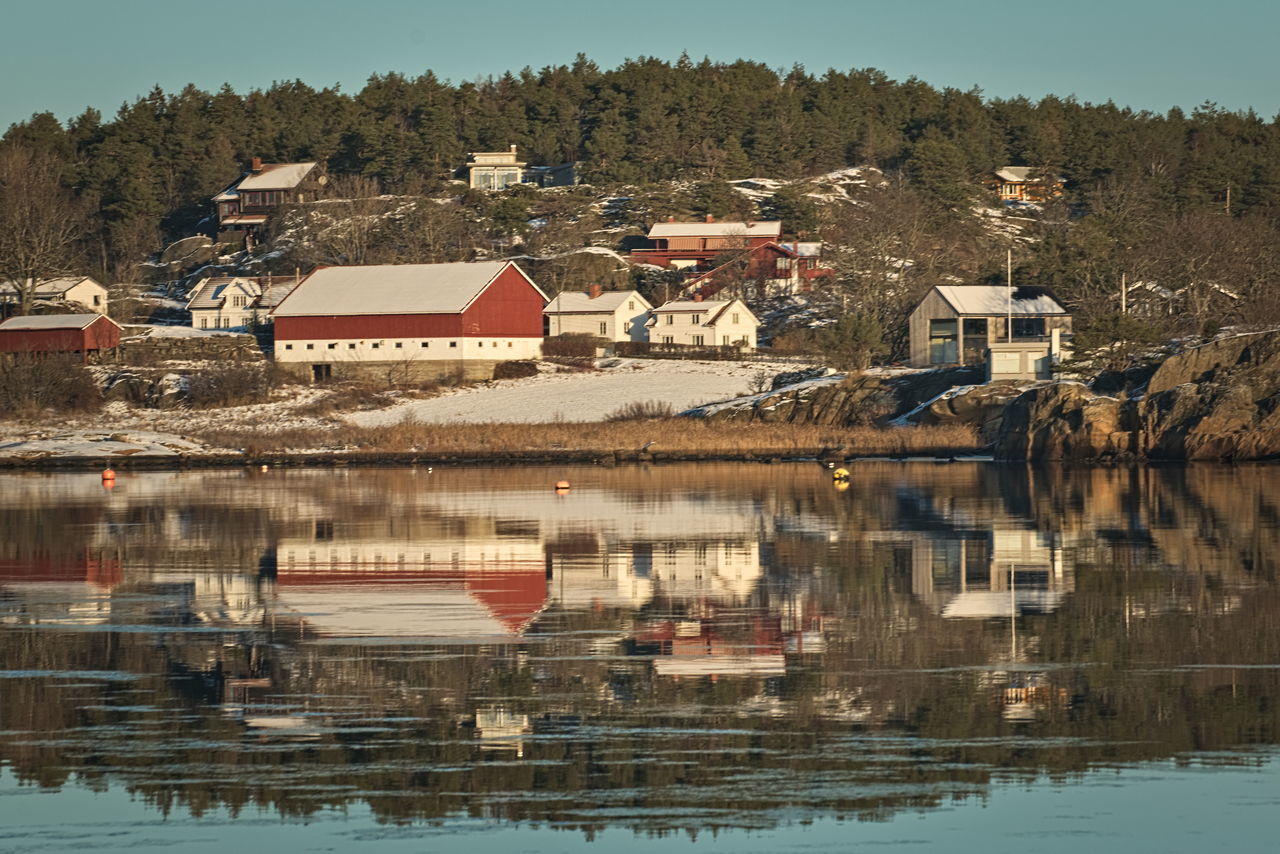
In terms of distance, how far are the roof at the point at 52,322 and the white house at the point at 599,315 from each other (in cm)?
2854

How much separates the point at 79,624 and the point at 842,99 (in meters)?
160

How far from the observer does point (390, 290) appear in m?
97.6

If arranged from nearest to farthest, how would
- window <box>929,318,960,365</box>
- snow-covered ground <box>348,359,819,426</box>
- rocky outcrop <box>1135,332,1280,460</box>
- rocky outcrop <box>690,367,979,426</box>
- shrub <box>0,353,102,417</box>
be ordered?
rocky outcrop <box>1135,332,1280,460</box> < rocky outcrop <box>690,367,979,426</box> < snow-covered ground <box>348,359,819,426</box> < shrub <box>0,353,102,417</box> < window <box>929,318,960,365</box>

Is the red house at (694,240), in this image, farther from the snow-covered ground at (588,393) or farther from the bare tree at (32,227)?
the bare tree at (32,227)

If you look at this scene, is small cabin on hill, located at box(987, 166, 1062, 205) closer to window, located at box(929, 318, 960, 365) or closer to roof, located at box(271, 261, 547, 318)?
roof, located at box(271, 261, 547, 318)

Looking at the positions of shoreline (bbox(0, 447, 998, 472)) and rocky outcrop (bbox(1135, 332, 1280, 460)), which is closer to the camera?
rocky outcrop (bbox(1135, 332, 1280, 460))

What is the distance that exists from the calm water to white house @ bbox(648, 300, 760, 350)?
240ft

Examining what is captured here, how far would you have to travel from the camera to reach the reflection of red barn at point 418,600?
850 inches

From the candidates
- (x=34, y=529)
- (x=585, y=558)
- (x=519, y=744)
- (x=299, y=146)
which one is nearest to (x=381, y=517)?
(x=34, y=529)

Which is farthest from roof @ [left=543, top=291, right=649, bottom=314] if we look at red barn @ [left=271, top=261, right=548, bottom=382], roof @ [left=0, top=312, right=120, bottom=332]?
roof @ [left=0, top=312, right=120, bottom=332]

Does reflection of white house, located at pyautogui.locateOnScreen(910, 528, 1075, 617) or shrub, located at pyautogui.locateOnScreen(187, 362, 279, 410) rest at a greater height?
shrub, located at pyautogui.locateOnScreen(187, 362, 279, 410)

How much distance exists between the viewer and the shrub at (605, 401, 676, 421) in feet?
249

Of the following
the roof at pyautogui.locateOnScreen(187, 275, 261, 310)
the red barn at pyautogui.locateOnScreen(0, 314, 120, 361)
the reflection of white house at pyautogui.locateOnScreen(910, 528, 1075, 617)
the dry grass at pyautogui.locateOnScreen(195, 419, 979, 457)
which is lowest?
the reflection of white house at pyautogui.locateOnScreen(910, 528, 1075, 617)

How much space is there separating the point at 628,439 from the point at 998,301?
26571 mm
